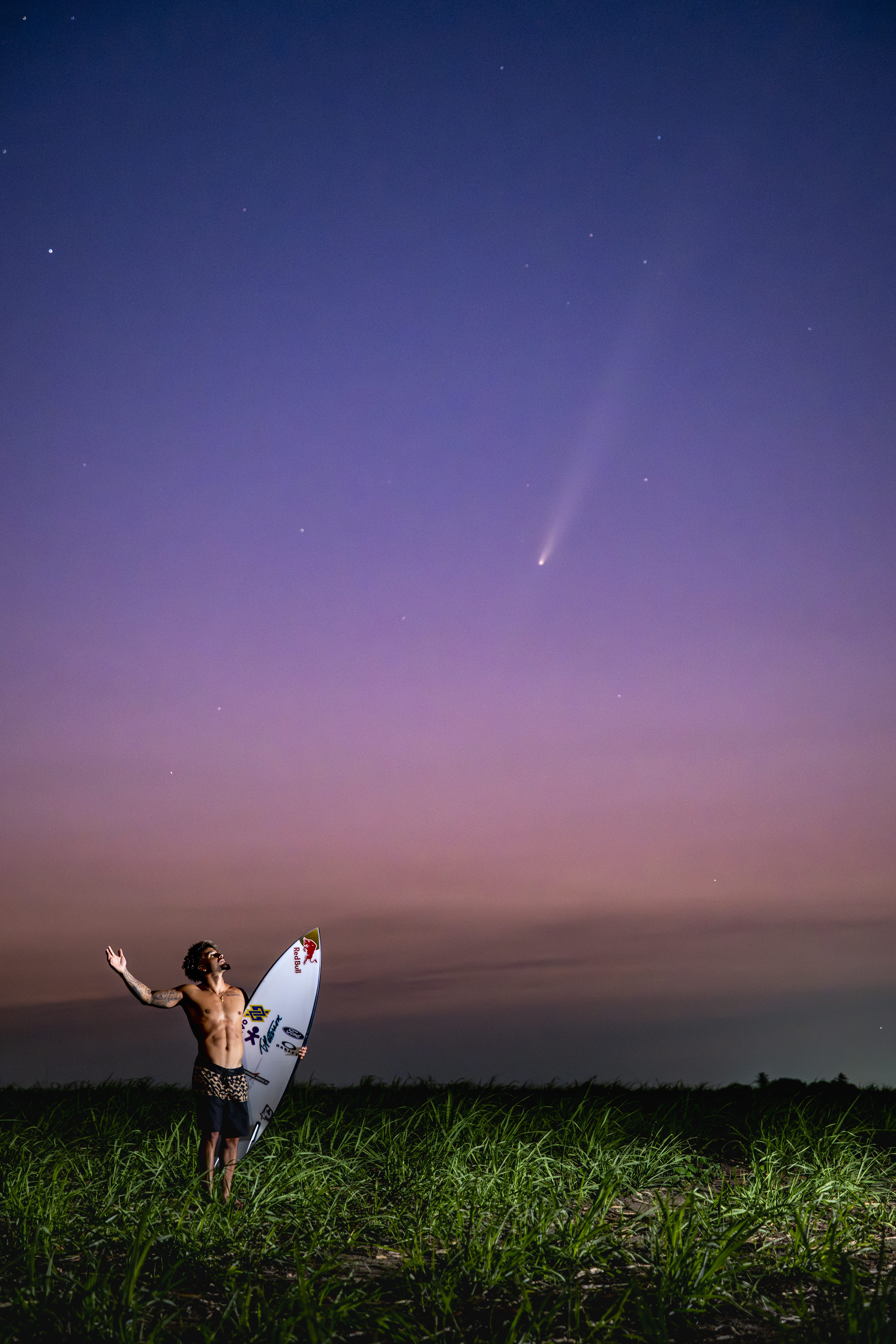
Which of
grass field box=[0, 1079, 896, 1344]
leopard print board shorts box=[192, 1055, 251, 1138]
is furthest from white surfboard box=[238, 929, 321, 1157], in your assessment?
leopard print board shorts box=[192, 1055, 251, 1138]

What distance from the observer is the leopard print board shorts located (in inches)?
291

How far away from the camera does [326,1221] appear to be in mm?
6734

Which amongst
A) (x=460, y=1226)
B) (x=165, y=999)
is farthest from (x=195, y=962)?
(x=460, y=1226)

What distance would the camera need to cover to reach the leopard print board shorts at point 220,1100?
7395mm

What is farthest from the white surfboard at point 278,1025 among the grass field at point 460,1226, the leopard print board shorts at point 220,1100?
the leopard print board shorts at point 220,1100

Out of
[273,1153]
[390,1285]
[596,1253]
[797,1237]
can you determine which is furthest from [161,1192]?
[797,1237]

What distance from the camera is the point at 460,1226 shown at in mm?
6730

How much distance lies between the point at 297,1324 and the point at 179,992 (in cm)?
305

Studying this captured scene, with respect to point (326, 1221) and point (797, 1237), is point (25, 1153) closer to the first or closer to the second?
point (326, 1221)

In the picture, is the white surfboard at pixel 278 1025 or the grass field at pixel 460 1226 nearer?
the grass field at pixel 460 1226

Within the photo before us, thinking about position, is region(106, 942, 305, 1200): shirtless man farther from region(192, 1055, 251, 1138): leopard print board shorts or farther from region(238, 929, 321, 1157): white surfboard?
region(238, 929, 321, 1157): white surfboard

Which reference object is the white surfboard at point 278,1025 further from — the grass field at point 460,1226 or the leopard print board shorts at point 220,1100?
the leopard print board shorts at point 220,1100

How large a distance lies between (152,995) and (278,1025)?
1.98 meters

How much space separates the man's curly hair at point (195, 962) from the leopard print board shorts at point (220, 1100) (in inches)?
21.6
